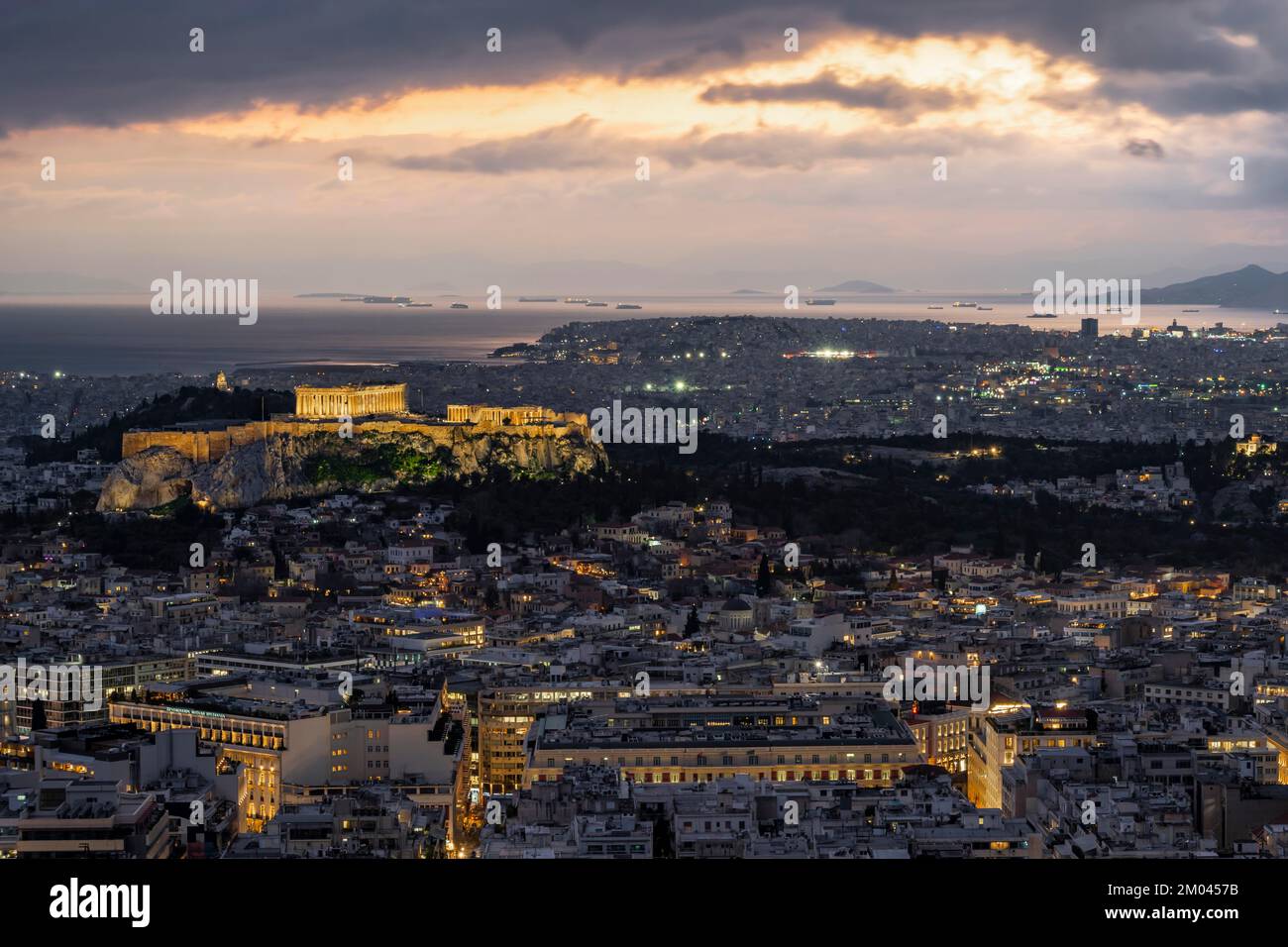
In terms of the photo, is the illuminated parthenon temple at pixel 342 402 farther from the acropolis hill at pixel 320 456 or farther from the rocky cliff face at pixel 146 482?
the rocky cliff face at pixel 146 482

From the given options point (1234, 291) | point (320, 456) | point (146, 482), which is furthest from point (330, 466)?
point (1234, 291)

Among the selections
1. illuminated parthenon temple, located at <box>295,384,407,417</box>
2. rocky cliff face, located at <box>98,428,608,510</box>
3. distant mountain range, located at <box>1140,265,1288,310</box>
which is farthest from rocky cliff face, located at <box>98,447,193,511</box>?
distant mountain range, located at <box>1140,265,1288,310</box>

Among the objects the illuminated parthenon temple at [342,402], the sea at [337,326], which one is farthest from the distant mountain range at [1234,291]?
the illuminated parthenon temple at [342,402]

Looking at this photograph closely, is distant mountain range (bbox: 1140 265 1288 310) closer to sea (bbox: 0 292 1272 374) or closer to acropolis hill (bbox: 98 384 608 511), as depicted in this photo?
sea (bbox: 0 292 1272 374)

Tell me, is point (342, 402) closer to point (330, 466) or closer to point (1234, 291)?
point (330, 466)

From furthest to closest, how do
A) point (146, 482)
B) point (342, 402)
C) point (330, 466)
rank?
point (342, 402), point (330, 466), point (146, 482)

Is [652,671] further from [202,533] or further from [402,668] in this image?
[202,533]
